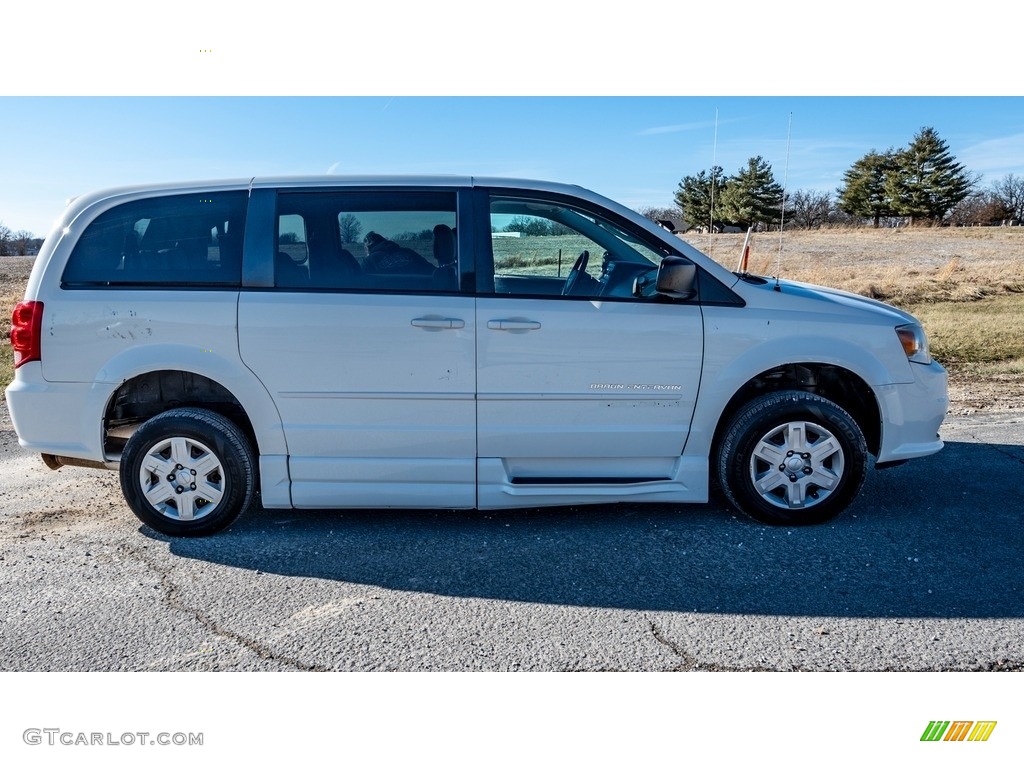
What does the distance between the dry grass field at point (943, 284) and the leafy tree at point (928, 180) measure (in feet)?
74.2

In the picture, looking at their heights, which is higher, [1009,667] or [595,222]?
[595,222]

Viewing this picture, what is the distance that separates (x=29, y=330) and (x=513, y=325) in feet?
8.44

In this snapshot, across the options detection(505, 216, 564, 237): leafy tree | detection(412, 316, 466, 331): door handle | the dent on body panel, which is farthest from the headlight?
the dent on body panel

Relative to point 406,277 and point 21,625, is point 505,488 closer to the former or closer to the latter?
point 406,277

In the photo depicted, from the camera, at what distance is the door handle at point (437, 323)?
4.36 m

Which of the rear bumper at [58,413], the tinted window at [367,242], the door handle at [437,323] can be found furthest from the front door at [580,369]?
the rear bumper at [58,413]

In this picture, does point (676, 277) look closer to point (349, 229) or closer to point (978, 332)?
point (349, 229)

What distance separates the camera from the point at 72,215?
14.9ft

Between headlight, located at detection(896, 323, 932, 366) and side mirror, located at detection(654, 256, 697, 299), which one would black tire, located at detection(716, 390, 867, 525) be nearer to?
headlight, located at detection(896, 323, 932, 366)

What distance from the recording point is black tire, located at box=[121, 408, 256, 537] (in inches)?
175

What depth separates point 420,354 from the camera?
4383 mm

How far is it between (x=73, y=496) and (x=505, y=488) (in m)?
2.84

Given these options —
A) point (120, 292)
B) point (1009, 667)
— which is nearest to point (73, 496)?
point (120, 292)
